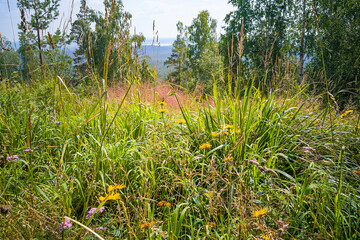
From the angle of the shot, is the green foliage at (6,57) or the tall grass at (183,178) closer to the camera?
the tall grass at (183,178)

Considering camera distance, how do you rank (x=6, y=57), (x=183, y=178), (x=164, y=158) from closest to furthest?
(x=183, y=178)
(x=164, y=158)
(x=6, y=57)

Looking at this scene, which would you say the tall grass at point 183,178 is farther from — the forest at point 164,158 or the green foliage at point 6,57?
the green foliage at point 6,57

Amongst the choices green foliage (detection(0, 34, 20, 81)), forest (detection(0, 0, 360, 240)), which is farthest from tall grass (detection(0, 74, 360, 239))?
green foliage (detection(0, 34, 20, 81))

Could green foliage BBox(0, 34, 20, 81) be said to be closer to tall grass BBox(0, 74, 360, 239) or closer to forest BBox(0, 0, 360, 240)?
forest BBox(0, 0, 360, 240)

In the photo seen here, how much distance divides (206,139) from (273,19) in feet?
60.2

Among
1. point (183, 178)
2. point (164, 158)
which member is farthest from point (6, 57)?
point (183, 178)

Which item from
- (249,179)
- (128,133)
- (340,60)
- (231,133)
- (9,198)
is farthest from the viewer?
(340,60)

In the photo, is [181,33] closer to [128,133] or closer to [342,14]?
[342,14]

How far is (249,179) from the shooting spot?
4.66 ft

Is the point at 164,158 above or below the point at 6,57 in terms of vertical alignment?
below

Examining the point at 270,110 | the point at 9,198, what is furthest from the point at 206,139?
the point at 9,198

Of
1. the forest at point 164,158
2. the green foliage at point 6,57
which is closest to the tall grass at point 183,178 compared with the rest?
the forest at point 164,158

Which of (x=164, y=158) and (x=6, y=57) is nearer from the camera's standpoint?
(x=164, y=158)

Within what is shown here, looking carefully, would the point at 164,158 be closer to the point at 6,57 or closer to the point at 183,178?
the point at 183,178
